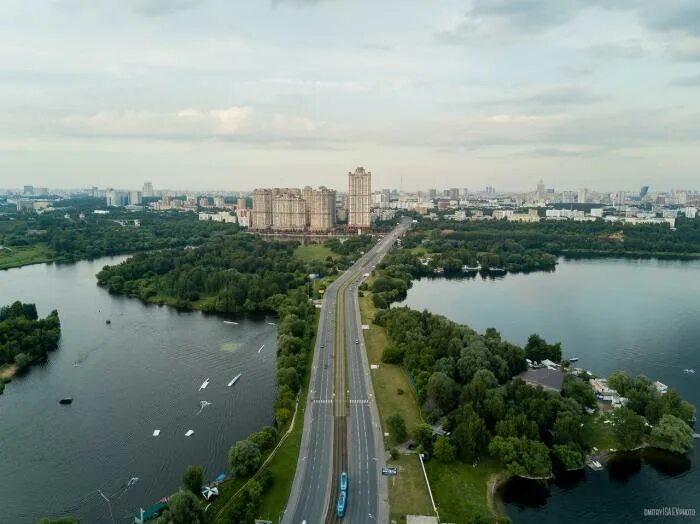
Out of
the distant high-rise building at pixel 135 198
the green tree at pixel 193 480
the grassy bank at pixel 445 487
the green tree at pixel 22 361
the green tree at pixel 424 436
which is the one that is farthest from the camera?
the distant high-rise building at pixel 135 198

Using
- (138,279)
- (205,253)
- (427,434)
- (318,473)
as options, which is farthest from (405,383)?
(205,253)

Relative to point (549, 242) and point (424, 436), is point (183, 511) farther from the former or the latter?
point (549, 242)

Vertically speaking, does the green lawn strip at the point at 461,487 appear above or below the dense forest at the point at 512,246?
below

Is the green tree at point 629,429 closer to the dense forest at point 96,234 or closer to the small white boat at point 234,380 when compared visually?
the small white boat at point 234,380

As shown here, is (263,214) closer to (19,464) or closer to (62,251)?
(62,251)

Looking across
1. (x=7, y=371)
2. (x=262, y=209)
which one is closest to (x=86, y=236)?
(x=262, y=209)

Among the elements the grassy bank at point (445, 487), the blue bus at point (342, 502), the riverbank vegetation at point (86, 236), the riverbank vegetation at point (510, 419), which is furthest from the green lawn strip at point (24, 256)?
the blue bus at point (342, 502)

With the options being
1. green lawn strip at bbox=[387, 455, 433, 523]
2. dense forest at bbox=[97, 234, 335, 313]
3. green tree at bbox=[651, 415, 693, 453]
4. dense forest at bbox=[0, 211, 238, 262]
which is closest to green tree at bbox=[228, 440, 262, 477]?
green lawn strip at bbox=[387, 455, 433, 523]
